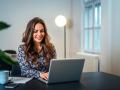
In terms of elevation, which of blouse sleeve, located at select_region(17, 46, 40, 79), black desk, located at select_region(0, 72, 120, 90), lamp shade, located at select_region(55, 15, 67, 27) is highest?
lamp shade, located at select_region(55, 15, 67, 27)

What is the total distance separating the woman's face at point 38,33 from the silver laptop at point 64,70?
1.96 ft

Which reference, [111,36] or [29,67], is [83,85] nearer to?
[29,67]

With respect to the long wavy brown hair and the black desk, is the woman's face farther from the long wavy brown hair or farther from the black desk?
the black desk

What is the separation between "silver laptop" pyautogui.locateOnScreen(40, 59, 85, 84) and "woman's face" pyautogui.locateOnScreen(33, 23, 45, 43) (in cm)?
60

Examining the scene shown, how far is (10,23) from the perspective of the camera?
5.18 meters

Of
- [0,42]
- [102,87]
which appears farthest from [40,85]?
[0,42]

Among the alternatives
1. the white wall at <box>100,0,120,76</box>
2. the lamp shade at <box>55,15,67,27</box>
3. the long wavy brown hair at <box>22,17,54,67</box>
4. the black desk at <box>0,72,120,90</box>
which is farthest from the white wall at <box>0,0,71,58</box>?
the black desk at <box>0,72,120,90</box>

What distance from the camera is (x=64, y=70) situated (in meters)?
2.10

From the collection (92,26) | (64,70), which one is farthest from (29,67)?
(92,26)

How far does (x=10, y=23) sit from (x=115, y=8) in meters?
2.37

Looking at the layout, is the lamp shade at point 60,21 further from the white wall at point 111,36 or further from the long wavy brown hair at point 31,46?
the long wavy brown hair at point 31,46

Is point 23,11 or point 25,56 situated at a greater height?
point 23,11

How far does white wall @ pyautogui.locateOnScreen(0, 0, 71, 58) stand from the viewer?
16.9ft

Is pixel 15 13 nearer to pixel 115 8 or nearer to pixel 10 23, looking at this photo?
pixel 10 23
